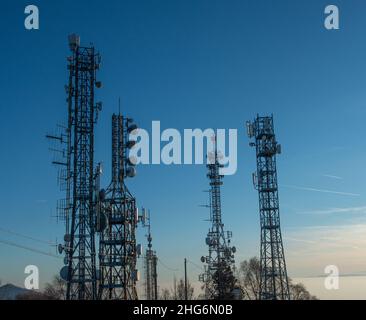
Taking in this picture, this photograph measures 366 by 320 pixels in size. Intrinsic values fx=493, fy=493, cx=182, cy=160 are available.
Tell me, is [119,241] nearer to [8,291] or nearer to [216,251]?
[216,251]

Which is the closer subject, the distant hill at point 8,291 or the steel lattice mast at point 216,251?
the steel lattice mast at point 216,251

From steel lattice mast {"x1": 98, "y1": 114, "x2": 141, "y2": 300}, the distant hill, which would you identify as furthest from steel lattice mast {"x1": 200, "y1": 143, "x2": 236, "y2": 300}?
the distant hill

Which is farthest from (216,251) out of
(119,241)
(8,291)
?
(8,291)

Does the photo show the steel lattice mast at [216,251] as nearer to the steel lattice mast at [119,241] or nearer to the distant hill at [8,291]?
the steel lattice mast at [119,241]

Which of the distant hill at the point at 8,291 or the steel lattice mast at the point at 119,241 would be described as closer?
the steel lattice mast at the point at 119,241

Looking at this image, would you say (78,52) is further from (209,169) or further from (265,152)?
(209,169)

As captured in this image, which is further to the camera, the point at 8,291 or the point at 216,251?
the point at 8,291

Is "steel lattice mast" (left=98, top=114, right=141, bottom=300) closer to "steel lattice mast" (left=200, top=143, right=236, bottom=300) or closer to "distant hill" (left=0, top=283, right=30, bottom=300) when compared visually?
"steel lattice mast" (left=200, top=143, right=236, bottom=300)

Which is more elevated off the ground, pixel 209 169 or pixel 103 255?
pixel 209 169

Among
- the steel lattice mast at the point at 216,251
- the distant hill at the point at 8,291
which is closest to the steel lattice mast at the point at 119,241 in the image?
the steel lattice mast at the point at 216,251

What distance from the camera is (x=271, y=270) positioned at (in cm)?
4931

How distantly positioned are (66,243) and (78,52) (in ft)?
52.7
